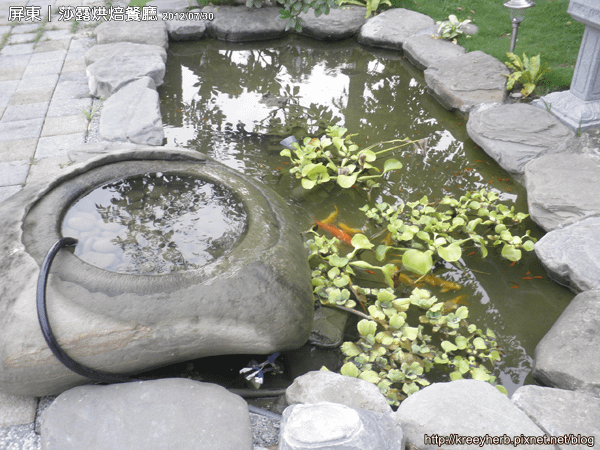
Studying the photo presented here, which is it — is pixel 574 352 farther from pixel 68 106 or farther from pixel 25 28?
pixel 25 28

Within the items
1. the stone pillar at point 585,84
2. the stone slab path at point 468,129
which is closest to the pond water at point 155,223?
the stone slab path at point 468,129

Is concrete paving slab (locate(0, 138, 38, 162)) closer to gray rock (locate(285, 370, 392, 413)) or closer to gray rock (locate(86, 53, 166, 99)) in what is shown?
gray rock (locate(86, 53, 166, 99))

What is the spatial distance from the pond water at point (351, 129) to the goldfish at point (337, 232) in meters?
0.12

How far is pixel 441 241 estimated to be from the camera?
3.15 m

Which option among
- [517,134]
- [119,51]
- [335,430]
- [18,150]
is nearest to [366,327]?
[335,430]

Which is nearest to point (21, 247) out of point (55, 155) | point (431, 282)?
point (55, 155)

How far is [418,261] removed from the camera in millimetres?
2885

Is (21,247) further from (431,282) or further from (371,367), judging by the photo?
(431,282)

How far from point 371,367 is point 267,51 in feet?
16.2

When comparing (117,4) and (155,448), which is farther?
(117,4)

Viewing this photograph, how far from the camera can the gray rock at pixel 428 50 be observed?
5.57 m

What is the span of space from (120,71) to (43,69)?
1208 mm

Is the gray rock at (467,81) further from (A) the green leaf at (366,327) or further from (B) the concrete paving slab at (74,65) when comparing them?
(B) the concrete paving slab at (74,65)

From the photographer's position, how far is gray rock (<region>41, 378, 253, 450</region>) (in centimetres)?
181
